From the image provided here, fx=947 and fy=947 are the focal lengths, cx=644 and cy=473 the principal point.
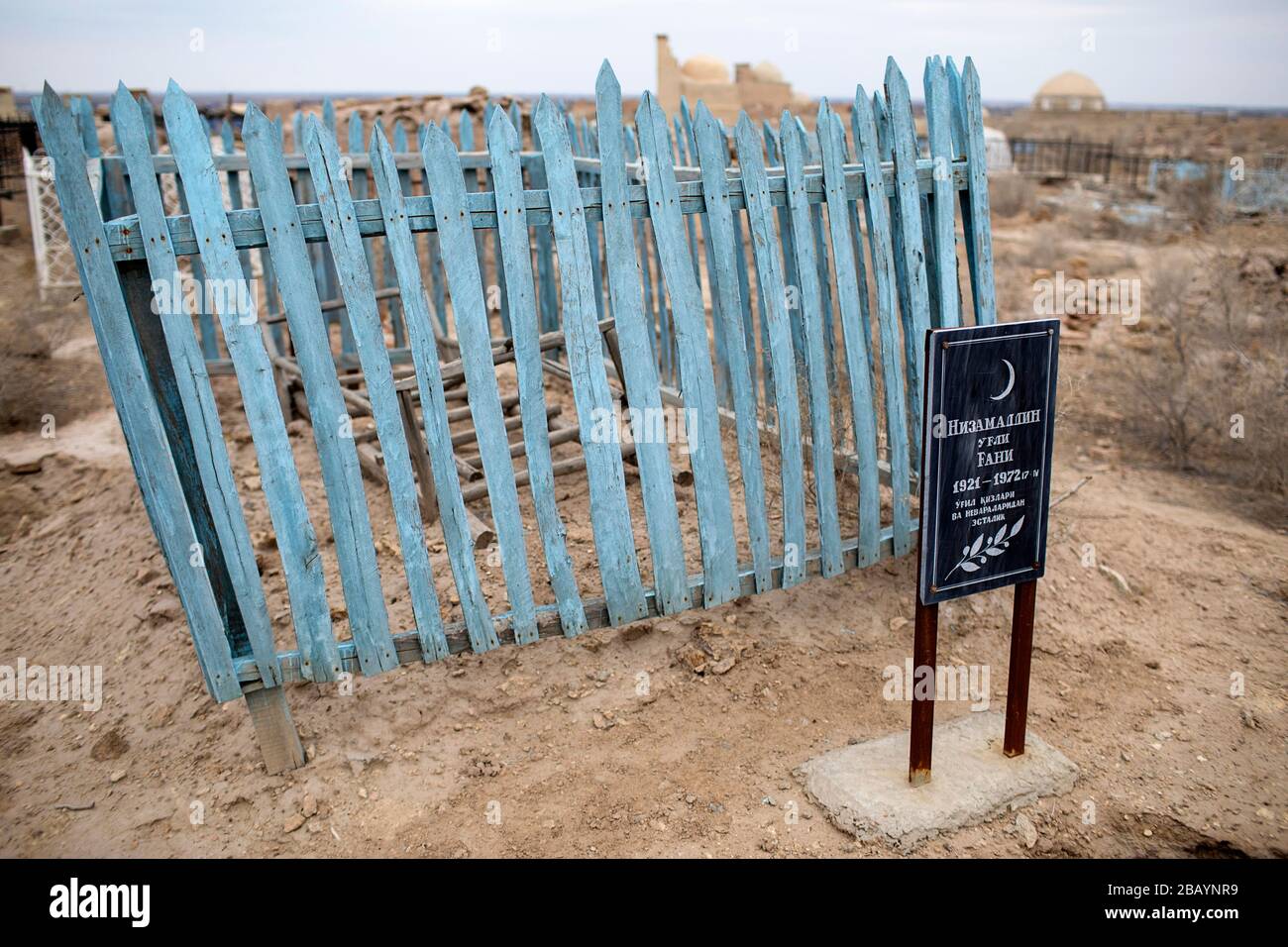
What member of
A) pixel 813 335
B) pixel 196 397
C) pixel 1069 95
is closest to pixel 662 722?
pixel 813 335

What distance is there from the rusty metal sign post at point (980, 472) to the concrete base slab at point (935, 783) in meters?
0.12

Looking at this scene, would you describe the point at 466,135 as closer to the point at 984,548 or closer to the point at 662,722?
the point at 662,722

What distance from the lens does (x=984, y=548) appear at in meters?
3.21

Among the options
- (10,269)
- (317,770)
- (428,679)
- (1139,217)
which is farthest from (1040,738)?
(1139,217)

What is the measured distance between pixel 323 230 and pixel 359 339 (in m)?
0.36

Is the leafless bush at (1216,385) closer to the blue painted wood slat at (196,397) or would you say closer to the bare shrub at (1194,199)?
the blue painted wood slat at (196,397)

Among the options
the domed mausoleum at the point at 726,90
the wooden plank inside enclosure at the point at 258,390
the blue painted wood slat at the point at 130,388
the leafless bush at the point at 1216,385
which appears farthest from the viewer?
the domed mausoleum at the point at 726,90

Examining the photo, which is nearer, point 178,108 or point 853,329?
point 178,108

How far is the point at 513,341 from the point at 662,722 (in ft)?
5.26

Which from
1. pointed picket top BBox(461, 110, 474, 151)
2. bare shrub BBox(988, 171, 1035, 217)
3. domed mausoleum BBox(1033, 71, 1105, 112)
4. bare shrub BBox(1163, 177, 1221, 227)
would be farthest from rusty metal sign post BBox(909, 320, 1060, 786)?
domed mausoleum BBox(1033, 71, 1105, 112)

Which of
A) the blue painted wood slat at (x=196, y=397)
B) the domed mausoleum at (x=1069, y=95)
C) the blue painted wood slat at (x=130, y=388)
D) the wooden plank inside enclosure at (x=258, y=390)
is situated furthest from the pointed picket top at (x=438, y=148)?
the domed mausoleum at (x=1069, y=95)

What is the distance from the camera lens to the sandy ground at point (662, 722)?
3.25m

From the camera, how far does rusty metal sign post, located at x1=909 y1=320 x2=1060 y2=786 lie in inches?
118

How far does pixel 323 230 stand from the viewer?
3.04m
